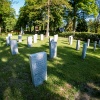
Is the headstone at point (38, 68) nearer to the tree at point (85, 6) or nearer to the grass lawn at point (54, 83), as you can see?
the grass lawn at point (54, 83)

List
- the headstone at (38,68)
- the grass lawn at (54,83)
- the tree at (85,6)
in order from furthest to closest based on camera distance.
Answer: the tree at (85,6)
the headstone at (38,68)
the grass lawn at (54,83)

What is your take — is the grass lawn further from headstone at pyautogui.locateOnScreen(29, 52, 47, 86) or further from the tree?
the tree

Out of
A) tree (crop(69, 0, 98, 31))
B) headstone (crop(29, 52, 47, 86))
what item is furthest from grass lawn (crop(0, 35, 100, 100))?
tree (crop(69, 0, 98, 31))

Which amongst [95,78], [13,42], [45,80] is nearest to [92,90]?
[95,78]

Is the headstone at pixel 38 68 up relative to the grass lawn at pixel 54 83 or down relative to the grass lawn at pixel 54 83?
up

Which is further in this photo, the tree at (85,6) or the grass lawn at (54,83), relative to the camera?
the tree at (85,6)

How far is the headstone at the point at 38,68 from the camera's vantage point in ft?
18.4

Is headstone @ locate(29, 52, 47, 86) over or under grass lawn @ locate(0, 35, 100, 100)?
over

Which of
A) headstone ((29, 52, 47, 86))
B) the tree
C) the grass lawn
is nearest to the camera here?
the grass lawn

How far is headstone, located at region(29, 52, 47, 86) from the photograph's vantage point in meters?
5.60

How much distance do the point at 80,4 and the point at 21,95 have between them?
30816 millimetres

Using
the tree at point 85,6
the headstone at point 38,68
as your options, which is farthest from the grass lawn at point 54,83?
the tree at point 85,6

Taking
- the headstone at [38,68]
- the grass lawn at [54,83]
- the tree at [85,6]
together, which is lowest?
the grass lawn at [54,83]

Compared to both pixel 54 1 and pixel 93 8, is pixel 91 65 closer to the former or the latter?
pixel 54 1
